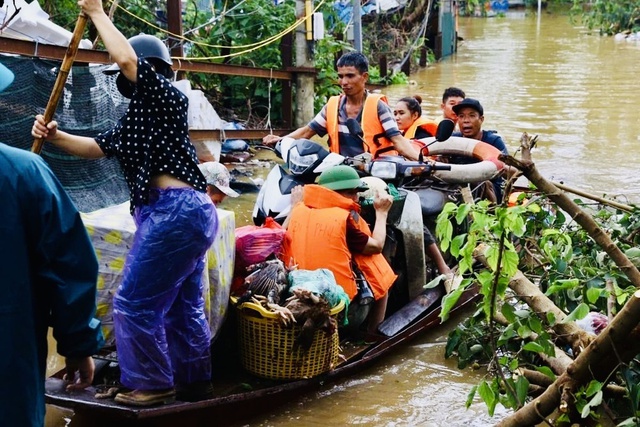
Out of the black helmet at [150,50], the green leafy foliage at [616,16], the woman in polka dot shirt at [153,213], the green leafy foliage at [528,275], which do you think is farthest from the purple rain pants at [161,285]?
the green leafy foliage at [616,16]

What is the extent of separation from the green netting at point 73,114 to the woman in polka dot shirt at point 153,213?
119 inches

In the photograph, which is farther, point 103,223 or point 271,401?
point 271,401

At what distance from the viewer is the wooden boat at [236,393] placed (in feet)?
13.8

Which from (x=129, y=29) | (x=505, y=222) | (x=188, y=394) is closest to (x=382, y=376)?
(x=188, y=394)

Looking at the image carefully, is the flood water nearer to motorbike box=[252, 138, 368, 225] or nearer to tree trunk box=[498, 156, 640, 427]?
motorbike box=[252, 138, 368, 225]

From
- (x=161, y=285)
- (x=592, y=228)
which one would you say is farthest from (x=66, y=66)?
(x=592, y=228)

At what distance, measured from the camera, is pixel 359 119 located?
21.7 feet

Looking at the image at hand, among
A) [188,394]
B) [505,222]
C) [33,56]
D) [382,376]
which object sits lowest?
[382,376]

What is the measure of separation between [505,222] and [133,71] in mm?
1669

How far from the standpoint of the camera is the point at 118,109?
8.08m

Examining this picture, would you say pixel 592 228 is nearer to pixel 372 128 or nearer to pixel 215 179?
pixel 215 179

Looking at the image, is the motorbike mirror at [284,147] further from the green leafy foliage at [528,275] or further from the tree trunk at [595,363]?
the tree trunk at [595,363]

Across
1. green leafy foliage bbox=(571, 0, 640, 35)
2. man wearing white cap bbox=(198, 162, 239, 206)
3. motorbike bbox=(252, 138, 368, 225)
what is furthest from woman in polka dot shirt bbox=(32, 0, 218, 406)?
green leafy foliage bbox=(571, 0, 640, 35)

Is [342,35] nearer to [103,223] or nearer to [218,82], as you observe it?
[218,82]
